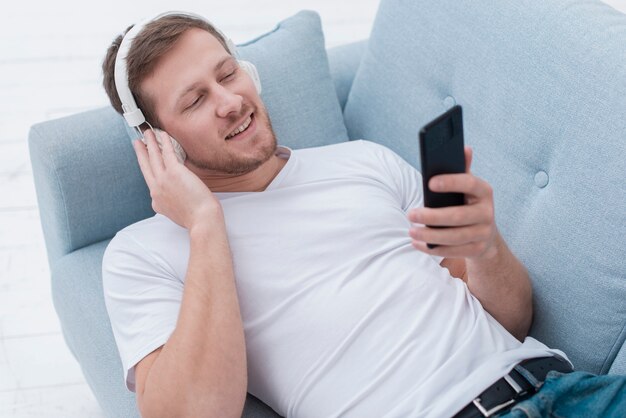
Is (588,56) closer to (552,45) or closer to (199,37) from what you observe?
(552,45)

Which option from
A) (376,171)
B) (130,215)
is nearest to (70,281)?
(130,215)

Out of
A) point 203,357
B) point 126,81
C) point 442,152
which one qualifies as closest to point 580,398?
point 442,152

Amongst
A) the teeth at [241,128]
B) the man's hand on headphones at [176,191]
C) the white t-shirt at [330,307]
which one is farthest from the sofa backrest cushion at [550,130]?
the man's hand on headphones at [176,191]

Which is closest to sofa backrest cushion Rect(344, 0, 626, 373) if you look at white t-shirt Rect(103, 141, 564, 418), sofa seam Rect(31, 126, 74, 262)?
white t-shirt Rect(103, 141, 564, 418)

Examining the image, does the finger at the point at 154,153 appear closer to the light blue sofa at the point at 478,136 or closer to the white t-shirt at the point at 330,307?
the white t-shirt at the point at 330,307

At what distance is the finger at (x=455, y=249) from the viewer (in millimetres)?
1152

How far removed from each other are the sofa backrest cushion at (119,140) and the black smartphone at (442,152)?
2.41ft

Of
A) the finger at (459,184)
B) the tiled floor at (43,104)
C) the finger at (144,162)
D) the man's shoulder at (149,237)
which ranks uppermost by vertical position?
the finger at (459,184)

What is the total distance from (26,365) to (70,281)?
434 mm

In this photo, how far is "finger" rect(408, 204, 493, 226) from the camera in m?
1.10

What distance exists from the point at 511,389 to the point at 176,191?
0.66 metres

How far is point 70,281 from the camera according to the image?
176 centimetres

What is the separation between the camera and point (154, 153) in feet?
4.91

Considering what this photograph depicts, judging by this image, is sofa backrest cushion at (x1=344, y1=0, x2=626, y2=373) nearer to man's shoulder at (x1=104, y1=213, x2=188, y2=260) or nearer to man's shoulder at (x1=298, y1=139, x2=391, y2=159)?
man's shoulder at (x1=298, y1=139, x2=391, y2=159)
